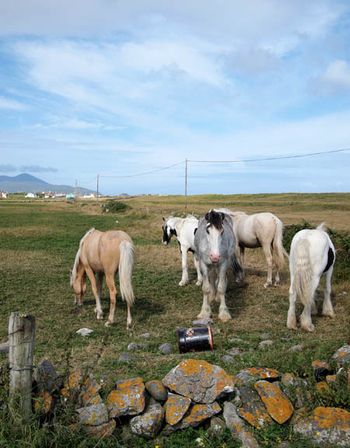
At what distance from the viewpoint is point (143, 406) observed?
15.8ft

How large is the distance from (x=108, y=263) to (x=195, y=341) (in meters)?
3.34

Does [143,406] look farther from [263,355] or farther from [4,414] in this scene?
[263,355]

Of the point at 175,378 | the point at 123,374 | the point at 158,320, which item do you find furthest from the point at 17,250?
the point at 175,378

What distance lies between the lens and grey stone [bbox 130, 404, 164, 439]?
4.71 m

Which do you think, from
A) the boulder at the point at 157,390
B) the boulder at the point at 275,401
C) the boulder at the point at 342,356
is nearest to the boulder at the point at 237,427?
the boulder at the point at 275,401

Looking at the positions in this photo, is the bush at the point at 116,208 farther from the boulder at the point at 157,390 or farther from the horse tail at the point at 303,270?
the boulder at the point at 157,390

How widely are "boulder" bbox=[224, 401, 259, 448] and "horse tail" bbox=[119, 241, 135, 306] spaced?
4.73 meters

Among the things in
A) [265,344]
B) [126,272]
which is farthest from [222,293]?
[265,344]

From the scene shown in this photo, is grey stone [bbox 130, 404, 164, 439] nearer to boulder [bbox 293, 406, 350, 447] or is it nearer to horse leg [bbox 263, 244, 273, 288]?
boulder [bbox 293, 406, 350, 447]

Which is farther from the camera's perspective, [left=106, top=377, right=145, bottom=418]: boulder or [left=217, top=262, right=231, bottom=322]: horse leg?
[left=217, top=262, right=231, bottom=322]: horse leg

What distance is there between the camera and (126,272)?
9.43 m

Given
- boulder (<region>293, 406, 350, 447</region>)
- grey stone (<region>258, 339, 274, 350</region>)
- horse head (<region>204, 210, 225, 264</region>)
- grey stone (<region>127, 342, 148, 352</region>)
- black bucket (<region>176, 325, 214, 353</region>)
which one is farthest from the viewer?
horse head (<region>204, 210, 225, 264</region>)

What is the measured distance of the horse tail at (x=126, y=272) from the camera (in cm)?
938

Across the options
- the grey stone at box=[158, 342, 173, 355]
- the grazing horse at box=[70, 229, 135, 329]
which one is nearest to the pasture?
the grey stone at box=[158, 342, 173, 355]
